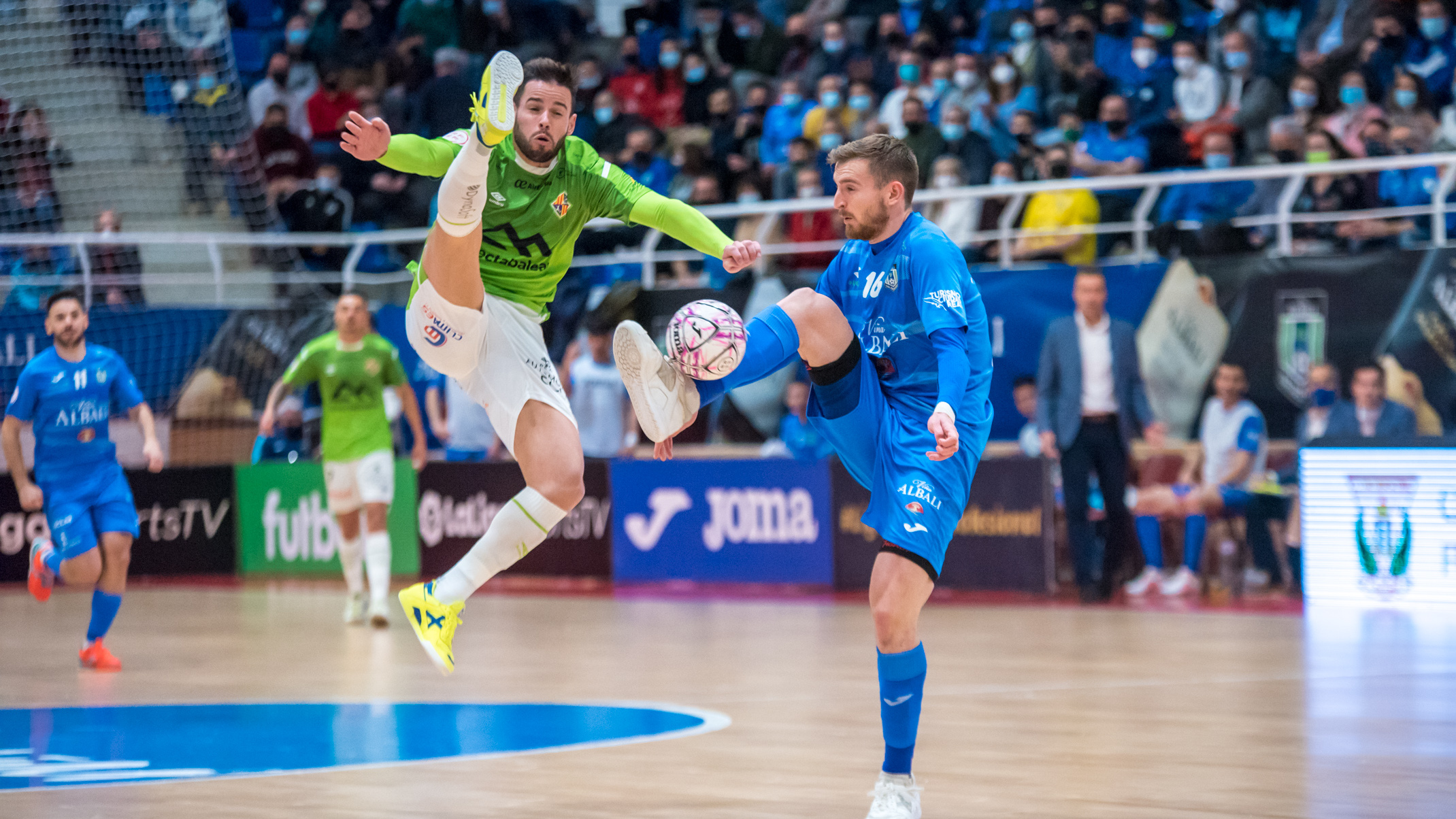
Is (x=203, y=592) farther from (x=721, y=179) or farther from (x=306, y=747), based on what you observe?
(x=306, y=747)

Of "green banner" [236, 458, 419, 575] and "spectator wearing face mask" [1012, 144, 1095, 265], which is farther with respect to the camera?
"green banner" [236, 458, 419, 575]

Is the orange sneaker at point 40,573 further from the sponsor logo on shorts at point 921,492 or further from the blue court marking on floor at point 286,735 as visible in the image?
the sponsor logo on shorts at point 921,492

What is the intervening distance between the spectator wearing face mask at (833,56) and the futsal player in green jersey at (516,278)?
12186 mm

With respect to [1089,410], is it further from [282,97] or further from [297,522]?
[282,97]

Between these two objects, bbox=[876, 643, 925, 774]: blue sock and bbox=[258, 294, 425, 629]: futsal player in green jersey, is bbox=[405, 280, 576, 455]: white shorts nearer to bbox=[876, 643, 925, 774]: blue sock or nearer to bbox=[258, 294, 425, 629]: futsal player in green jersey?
bbox=[876, 643, 925, 774]: blue sock

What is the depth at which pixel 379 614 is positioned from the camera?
1324cm

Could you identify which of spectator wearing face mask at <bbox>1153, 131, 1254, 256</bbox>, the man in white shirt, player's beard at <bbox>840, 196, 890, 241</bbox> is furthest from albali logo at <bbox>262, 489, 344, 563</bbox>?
player's beard at <bbox>840, 196, 890, 241</bbox>

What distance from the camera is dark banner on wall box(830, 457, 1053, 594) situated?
1411 centimetres

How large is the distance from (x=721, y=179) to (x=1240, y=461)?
677cm

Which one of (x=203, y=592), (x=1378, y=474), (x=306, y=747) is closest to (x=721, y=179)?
(x=203, y=592)

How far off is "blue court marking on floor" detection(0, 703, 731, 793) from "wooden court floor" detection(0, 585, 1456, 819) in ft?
0.74

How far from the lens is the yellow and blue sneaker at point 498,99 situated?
5.96 m

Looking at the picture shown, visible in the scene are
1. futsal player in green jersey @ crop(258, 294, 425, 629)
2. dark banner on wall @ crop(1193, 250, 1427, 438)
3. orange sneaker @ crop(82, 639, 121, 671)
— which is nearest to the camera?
orange sneaker @ crop(82, 639, 121, 671)

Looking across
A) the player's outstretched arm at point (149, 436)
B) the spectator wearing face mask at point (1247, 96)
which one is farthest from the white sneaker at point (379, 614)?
the spectator wearing face mask at point (1247, 96)
